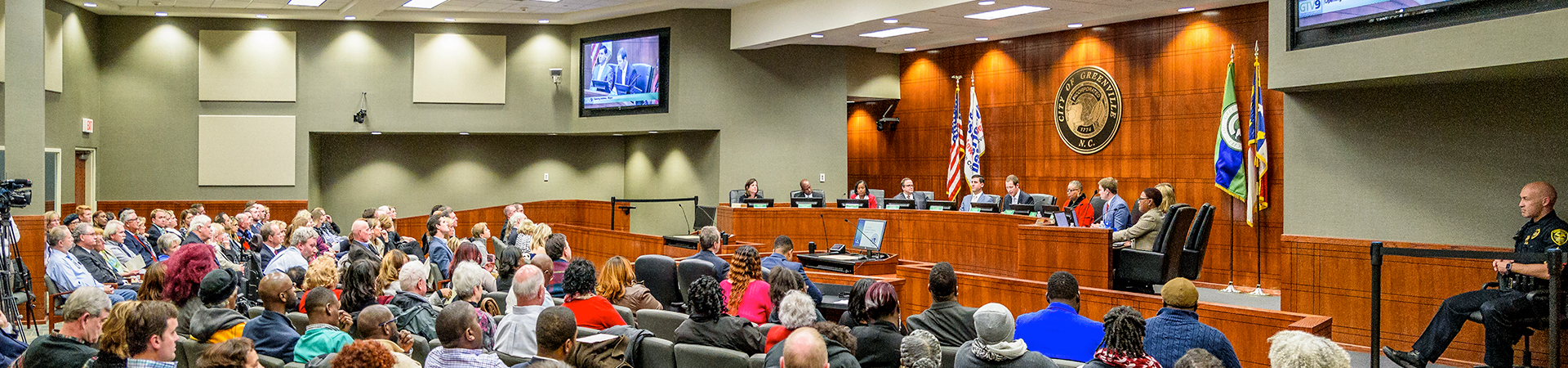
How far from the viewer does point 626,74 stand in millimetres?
14359

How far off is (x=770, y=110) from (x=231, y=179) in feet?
25.4

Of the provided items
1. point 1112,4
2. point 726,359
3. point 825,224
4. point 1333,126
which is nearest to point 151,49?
point 825,224

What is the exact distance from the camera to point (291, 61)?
14852 mm

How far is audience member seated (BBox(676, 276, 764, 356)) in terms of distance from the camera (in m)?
4.50

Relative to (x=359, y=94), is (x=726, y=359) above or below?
below

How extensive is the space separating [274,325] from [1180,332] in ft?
12.6

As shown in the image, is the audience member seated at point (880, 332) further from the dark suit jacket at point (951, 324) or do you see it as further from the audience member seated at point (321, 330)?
the audience member seated at point (321, 330)

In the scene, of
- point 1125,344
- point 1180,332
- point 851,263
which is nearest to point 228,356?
point 1125,344

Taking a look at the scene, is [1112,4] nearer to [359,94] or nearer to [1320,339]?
[1320,339]

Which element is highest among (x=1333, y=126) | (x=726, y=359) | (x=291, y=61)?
(x=291, y=61)

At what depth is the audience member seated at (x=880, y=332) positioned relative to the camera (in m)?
4.22

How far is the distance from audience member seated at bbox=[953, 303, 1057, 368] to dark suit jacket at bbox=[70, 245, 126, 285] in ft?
22.3

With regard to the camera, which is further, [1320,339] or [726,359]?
[726,359]

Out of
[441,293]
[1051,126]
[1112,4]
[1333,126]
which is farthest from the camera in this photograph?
[1051,126]
